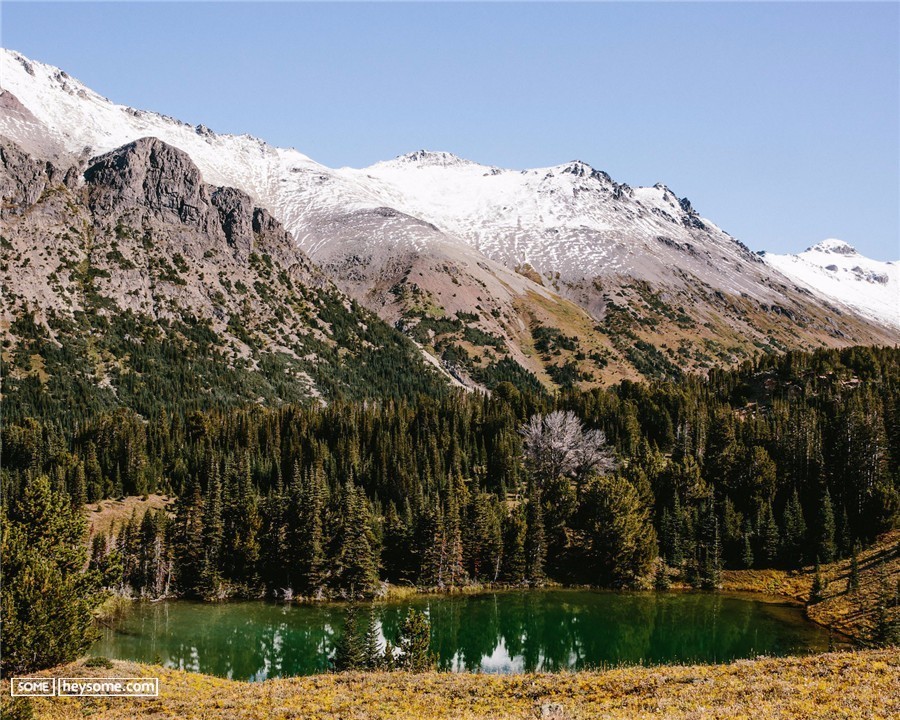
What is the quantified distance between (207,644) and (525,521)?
165ft

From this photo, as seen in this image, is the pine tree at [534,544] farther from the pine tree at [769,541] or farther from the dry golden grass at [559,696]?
the dry golden grass at [559,696]

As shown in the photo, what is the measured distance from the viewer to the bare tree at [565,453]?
13075 centimetres

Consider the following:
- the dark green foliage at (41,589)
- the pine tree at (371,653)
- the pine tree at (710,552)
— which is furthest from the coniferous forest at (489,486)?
the dark green foliage at (41,589)

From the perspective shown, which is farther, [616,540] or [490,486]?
[490,486]

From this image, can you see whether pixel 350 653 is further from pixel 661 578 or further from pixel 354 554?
pixel 661 578

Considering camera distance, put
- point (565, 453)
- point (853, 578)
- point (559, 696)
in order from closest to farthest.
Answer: point (559, 696) < point (853, 578) < point (565, 453)

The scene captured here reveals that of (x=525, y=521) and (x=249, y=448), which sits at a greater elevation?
(x=249, y=448)

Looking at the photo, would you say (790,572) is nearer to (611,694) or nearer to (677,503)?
(677,503)

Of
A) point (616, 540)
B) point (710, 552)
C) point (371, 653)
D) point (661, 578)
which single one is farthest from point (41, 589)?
point (710, 552)

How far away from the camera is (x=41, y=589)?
39.4m

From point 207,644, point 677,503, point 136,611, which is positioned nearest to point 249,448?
point 136,611

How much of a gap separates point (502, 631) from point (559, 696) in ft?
170

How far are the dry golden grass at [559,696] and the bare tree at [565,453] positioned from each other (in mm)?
88375

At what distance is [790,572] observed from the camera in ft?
350
